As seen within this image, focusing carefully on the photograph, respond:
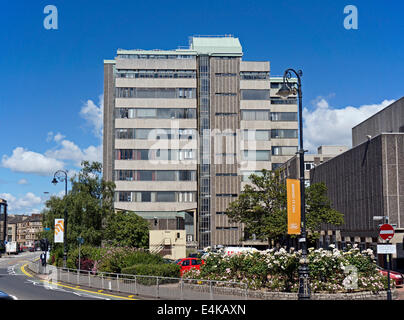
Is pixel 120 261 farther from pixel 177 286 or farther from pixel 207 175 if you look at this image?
pixel 207 175

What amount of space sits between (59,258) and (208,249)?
25.9 m

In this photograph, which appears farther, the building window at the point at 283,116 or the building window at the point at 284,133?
the building window at the point at 283,116

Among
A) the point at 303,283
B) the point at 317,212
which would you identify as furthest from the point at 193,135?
the point at 303,283

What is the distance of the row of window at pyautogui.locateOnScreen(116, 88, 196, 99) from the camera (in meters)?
79.4

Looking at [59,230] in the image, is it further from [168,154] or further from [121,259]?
[168,154]

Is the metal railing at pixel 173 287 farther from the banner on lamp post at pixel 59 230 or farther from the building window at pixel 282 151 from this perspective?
the building window at pixel 282 151

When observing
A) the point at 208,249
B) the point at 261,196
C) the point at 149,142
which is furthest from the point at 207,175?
the point at 208,249

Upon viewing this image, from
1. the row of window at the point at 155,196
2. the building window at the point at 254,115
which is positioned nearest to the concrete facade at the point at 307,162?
the building window at the point at 254,115

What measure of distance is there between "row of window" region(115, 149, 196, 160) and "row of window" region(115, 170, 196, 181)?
198cm

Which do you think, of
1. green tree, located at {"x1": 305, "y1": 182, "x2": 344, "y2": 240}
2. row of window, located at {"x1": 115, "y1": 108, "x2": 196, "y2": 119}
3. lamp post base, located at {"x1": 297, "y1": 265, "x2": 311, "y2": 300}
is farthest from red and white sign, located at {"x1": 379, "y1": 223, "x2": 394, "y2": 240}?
row of window, located at {"x1": 115, "y1": 108, "x2": 196, "y2": 119}

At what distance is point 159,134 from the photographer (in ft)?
257

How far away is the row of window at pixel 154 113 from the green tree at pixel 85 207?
2839 centimetres

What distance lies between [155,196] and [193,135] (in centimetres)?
1087

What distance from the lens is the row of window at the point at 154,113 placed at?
78875 mm
